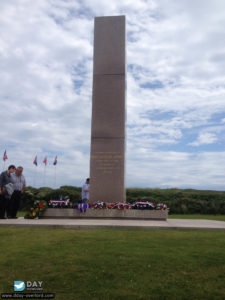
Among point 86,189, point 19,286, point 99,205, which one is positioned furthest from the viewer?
point 86,189

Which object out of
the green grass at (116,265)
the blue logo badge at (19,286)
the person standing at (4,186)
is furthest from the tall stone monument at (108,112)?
the blue logo badge at (19,286)

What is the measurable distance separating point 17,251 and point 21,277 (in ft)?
4.10

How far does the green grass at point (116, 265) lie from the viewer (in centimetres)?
327

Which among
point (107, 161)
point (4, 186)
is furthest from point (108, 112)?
point (4, 186)

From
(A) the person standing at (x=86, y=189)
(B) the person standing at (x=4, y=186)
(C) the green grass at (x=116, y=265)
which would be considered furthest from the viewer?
(A) the person standing at (x=86, y=189)

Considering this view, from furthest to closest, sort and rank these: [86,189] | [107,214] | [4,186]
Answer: [86,189] → [107,214] → [4,186]

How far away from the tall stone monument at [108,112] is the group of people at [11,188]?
2760mm

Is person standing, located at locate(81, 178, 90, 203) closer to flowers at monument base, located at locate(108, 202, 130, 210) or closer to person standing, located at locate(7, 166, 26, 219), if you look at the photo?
flowers at monument base, located at locate(108, 202, 130, 210)

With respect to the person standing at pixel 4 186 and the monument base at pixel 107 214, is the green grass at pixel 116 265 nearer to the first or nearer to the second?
the person standing at pixel 4 186

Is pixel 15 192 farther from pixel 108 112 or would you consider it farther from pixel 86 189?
pixel 108 112

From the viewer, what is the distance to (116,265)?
13.3 ft

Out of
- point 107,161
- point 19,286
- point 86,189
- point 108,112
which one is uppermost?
point 108,112

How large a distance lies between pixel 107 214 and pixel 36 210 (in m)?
2.43

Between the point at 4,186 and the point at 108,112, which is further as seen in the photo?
the point at 108,112
